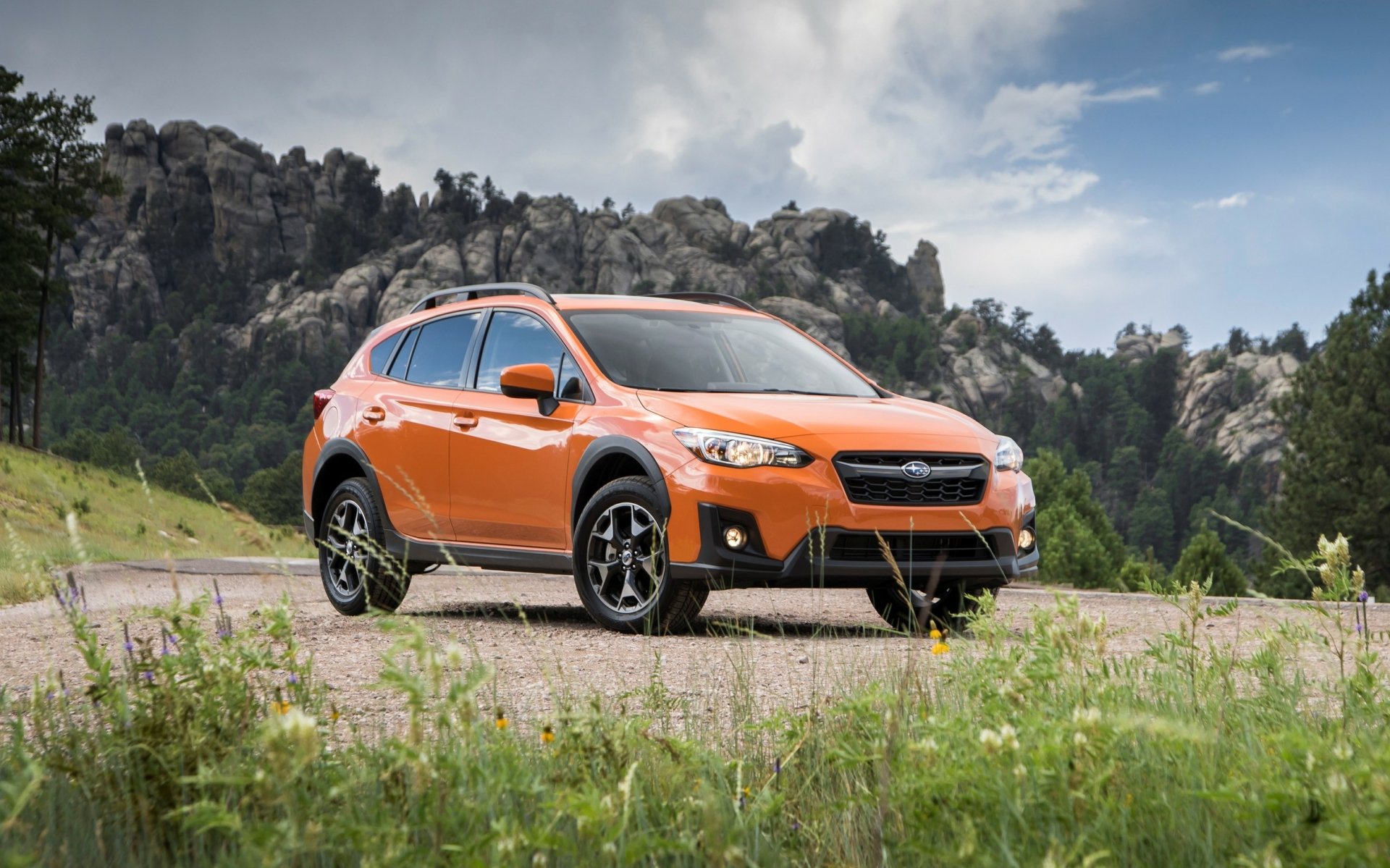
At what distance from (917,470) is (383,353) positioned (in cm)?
421

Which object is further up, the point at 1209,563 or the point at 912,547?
the point at 912,547

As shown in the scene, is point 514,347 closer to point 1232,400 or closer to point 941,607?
point 941,607

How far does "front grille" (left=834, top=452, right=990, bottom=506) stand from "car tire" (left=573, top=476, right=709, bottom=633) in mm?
895

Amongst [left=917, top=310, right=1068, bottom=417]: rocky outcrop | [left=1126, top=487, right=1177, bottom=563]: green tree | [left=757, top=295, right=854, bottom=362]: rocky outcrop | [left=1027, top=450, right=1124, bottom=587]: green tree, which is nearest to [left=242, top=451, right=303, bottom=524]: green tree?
[left=1027, top=450, right=1124, bottom=587]: green tree

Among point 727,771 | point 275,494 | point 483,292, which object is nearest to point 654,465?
point 483,292

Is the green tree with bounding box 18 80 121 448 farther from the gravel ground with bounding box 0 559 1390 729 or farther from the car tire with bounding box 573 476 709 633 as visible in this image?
the car tire with bounding box 573 476 709 633

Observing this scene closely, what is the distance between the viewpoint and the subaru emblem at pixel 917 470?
6383mm

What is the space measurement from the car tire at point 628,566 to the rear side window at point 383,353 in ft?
8.99

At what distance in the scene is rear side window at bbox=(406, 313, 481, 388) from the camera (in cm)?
812

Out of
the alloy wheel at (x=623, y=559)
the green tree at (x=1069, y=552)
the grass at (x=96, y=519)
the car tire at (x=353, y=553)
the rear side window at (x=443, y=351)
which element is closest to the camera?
the alloy wheel at (x=623, y=559)

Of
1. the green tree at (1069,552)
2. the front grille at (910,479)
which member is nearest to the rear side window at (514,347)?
the front grille at (910,479)

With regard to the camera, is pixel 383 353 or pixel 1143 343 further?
pixel 1143 343

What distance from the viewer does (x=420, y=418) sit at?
26.5 ft

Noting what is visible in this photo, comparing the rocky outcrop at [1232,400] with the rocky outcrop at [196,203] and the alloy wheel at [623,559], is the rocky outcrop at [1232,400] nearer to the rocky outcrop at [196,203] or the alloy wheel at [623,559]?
the rocky outcrop at [196,203]
